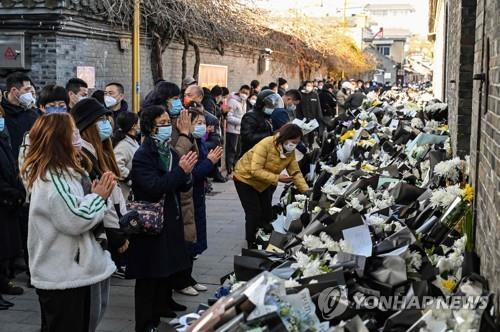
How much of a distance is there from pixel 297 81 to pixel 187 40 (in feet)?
47.5

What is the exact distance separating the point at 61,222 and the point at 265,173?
3.43m

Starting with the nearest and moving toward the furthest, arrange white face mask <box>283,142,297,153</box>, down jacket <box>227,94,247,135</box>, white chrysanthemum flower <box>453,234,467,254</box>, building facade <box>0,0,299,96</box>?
white chrysanthemum flower <box>453,234,467,254</box>
white face mask <box>283,142,297,153</box>
building facade <box>0,0,299,96</box>
down jacket <box>227,94,247,135</box>

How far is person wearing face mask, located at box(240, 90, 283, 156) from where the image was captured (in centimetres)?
900

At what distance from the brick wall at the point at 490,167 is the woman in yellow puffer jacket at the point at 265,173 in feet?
10.8

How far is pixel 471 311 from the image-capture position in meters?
2.58

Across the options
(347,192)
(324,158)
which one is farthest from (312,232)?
(324,158)

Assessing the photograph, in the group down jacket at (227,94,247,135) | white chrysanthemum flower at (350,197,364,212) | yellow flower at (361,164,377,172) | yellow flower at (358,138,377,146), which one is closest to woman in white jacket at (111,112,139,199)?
yellow flower at (361,164,377,172)

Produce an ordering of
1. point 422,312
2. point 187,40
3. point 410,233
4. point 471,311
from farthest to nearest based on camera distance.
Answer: point 187,40
point 410,233
point 422,312
point 471,311

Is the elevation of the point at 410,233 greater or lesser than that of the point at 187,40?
lesser

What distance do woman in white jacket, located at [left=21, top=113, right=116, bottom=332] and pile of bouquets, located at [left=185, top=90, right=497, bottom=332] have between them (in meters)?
0.86

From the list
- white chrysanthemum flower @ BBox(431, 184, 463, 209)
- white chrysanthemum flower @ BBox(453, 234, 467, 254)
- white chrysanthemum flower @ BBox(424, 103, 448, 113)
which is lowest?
white chrysanthemum flower @ BBox(453, 234, 467, 254)

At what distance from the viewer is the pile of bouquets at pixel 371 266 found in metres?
2.69

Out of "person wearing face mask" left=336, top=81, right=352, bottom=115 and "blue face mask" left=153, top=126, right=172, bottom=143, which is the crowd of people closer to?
"blue face mask" left=153, top=126, right=172, bottom=143

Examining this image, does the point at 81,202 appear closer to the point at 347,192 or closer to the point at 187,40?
the point at 347,192
